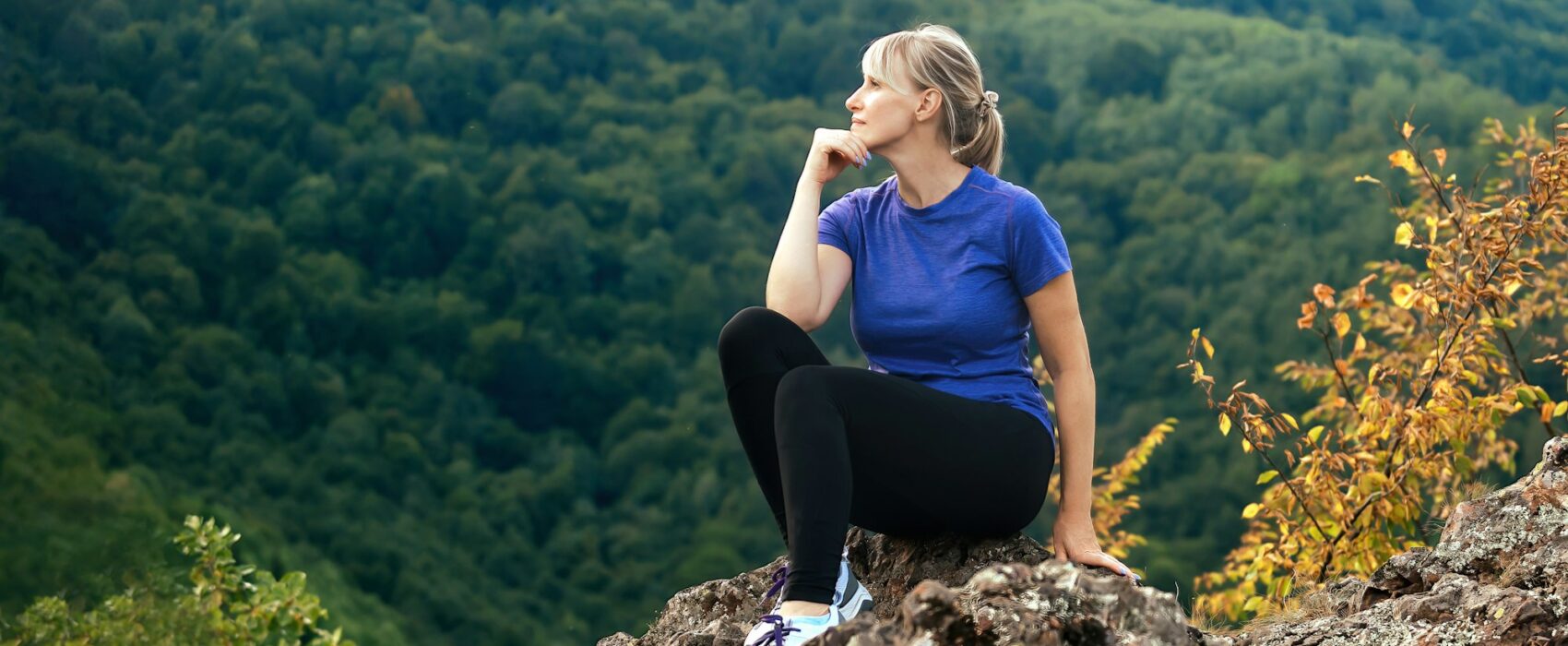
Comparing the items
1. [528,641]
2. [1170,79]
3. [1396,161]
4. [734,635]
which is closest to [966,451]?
[734,635]

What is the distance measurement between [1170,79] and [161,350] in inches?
1068

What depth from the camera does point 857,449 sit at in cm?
263

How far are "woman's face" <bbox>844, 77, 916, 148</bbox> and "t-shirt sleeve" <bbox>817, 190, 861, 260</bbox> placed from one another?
0.50ft

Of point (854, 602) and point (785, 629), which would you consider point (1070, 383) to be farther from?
point (785, 629)

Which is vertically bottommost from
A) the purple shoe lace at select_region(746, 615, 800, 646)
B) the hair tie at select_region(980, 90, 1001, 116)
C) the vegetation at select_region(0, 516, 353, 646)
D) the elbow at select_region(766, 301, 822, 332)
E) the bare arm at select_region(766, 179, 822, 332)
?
the vegetation at select_region(0, 516, 353, 646)

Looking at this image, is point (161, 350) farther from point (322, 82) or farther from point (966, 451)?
point (966, 451)

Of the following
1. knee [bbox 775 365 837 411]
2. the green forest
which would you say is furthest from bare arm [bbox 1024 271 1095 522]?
the green forest

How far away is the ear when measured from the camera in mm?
2928

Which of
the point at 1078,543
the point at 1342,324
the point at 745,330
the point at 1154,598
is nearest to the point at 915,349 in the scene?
the point at 745,330

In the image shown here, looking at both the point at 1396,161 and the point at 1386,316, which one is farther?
the point at 1386,316

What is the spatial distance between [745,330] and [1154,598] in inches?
38.0

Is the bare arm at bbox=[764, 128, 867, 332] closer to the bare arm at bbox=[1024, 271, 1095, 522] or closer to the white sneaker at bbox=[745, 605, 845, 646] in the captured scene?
the bare arm at bbox=[1024, 271, 1095, 522]

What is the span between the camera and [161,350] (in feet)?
123

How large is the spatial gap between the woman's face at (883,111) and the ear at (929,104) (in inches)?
0.6
